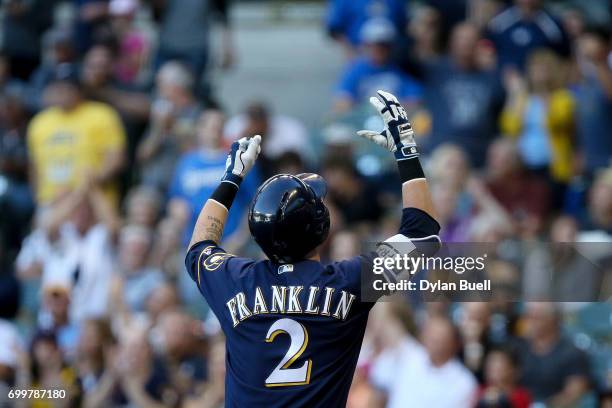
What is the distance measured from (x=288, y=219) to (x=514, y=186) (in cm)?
586

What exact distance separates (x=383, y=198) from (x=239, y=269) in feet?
18.8

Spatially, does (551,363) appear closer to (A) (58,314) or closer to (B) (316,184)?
(B) (316,184)

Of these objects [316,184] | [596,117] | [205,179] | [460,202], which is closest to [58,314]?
[205,179]

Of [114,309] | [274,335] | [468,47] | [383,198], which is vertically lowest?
[114,309]

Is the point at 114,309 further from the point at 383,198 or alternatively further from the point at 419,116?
the point at 419,116

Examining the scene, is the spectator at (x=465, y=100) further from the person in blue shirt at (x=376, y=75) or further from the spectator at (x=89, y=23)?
the spectator at (x=89, y=23)

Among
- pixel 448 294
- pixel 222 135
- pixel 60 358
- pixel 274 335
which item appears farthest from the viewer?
pixel 222 135

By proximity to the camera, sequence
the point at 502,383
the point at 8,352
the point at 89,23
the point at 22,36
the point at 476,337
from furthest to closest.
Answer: the point at 22,36 < the point at 89,23 < the point at 8,352 < the point at 476,337 < the point at 502,383

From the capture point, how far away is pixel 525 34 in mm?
11906

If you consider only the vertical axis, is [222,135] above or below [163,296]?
above

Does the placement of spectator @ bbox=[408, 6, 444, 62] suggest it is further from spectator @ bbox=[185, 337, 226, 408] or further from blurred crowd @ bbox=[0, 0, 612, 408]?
spectator @ bbox=[185, 337, 226, 408]

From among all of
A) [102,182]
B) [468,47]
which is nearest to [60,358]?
[102,182]

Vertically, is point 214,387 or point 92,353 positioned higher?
point 214,387

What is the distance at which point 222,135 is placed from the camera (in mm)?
10977
